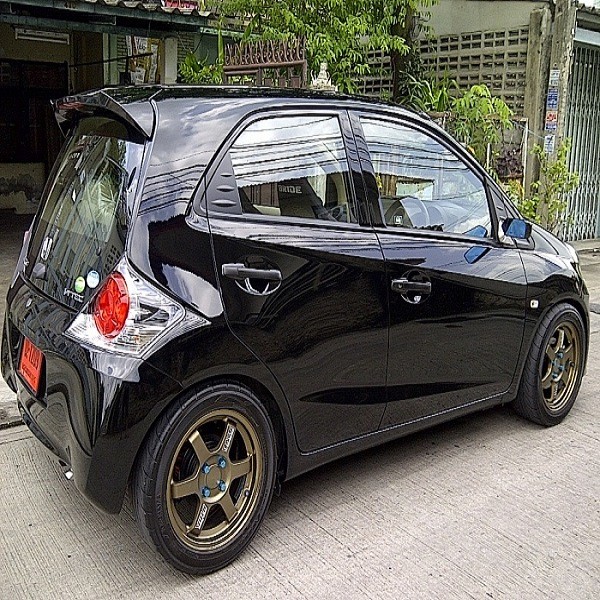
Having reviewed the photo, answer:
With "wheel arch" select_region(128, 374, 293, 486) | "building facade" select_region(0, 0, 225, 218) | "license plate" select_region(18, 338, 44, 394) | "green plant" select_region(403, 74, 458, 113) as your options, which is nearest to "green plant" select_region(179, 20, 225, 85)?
"building facade" select_region(0, 0, 225, 218)

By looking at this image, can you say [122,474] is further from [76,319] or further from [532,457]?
[532,457]

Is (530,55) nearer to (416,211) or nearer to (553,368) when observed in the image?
(553,368)

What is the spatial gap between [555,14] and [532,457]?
668cm

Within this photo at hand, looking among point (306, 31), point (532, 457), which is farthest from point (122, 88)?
point (306, 31)

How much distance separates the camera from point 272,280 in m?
2.95

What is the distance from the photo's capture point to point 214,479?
289cm

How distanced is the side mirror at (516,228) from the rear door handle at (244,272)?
163 cm

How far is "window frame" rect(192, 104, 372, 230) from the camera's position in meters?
2.86

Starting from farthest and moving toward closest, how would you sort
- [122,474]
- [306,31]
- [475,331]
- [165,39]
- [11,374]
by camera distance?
[165,39]
[306,31]
[475,331]
[11,374]
[122,474]

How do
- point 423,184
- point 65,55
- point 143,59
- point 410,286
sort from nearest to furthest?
point 410,286, point 423,184, point 143,59, point 65,55

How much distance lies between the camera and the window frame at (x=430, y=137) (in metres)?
3.40

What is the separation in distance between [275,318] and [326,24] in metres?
4.70

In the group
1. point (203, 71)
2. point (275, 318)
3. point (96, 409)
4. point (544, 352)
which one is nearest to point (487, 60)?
point (203, 71)

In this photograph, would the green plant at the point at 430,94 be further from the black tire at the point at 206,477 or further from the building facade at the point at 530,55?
the black tire at the point at 206,477
